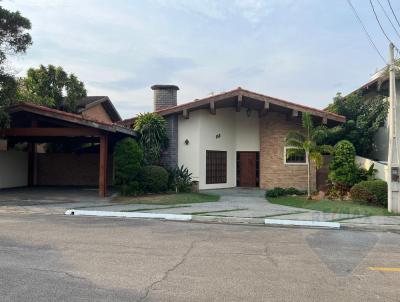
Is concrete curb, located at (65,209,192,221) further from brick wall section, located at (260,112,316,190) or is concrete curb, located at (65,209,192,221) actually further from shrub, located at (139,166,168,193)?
brick wall section, located at (260,112,316,190)

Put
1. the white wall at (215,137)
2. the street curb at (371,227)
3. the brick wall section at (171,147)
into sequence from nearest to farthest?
the street curb at (371,227)
the brick wall section at (171,147)
the white wall at (215,137)

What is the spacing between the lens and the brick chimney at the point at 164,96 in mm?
22062

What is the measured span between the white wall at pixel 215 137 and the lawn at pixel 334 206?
436 centimetres

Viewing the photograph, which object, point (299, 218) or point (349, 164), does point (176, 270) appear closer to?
point (299, 218)

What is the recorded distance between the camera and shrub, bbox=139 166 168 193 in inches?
663

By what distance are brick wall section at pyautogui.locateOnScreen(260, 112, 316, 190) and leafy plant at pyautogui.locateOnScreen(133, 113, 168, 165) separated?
5.82 m

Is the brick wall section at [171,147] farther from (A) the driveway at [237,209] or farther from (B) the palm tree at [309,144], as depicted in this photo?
(B) the palm tree at [309,144]

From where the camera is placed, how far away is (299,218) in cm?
1172

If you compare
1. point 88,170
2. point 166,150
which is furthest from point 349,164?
point 88,170

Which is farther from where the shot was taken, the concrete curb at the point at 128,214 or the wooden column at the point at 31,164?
the wooden column at the point at 31,164

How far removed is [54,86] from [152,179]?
1156 cm

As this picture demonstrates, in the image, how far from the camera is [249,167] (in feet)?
71.4

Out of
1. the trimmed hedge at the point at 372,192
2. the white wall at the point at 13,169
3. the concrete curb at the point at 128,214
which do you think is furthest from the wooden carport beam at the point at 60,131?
the trimmed hedge at the point at 372,192

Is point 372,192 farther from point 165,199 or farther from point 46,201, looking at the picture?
point 46,201
